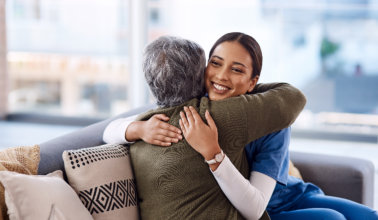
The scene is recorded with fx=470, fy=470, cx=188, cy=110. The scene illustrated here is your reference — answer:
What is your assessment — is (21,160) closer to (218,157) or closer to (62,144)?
(62,144)

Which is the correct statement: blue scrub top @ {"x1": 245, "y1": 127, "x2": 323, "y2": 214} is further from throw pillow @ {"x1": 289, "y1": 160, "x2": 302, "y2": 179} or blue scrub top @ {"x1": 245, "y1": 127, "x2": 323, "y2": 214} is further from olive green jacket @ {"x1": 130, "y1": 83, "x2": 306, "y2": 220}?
throw pillow @ {"x1": 289, "y1": 160, "x2": 302, "y2": 179}

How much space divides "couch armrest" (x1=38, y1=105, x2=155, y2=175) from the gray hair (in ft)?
1.39

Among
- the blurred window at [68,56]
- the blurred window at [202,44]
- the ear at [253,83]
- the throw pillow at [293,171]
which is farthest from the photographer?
the blurred window at [68,56]

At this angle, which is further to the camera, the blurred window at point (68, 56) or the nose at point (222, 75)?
the blurred window at point (68, 56)

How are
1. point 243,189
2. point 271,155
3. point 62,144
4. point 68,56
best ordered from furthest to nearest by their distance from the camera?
point 68,56
point 62,144
point 271,155
point 243,189

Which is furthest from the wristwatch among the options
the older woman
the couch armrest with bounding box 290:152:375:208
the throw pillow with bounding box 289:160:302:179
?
the couch armrest with bounding box 290:152:375:208

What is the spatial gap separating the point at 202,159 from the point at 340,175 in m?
0.97

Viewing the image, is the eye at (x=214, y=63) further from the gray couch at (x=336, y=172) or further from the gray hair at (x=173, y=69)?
the gray couch at (x=336, y=172)

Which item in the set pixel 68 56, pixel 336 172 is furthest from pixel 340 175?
pixel 68 56

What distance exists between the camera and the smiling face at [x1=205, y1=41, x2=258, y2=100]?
1482mm

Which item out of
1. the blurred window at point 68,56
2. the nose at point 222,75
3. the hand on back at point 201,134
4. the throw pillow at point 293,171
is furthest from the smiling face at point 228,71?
the blurred window at point 68,56

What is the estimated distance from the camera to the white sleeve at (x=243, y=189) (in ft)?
4.37

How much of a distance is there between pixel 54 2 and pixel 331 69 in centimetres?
308

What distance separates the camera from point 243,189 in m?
1.35
